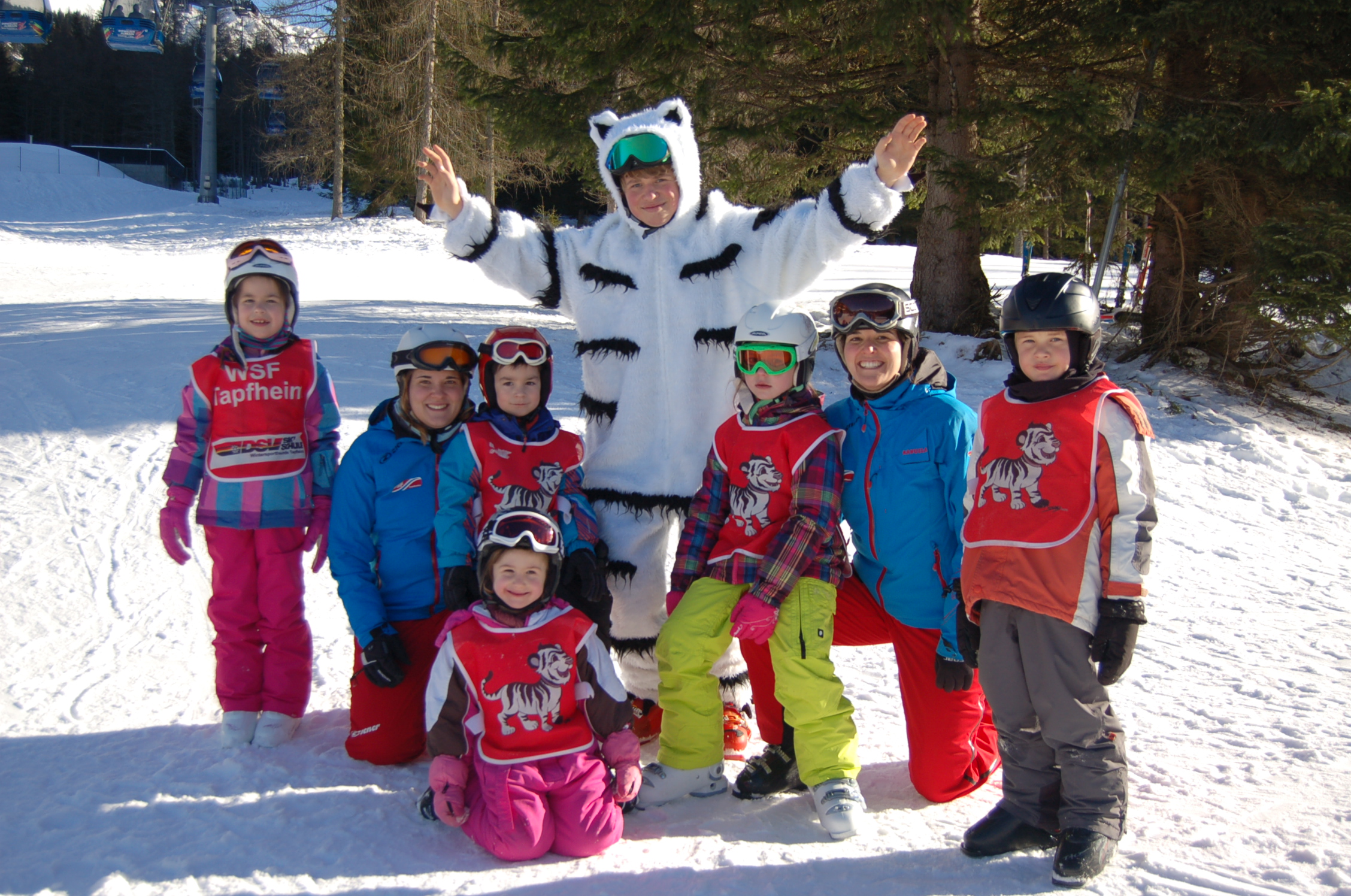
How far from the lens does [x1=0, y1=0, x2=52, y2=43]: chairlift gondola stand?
1217 inches

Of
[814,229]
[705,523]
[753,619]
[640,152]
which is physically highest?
[640,152]

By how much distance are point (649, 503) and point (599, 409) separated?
0.40m

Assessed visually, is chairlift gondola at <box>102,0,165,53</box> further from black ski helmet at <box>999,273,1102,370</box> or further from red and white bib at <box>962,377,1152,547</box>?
red and white bib at <box>962,377,1152,547</box>

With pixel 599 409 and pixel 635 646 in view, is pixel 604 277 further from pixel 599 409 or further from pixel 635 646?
pixel 635 646

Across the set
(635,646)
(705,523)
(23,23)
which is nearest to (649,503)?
(705,523)

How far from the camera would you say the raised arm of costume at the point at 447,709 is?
251 cm

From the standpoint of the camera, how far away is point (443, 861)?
7.65ft

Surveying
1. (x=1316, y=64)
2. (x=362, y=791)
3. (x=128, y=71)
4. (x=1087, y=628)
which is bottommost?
(x=362, y=791)

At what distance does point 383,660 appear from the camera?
2.82m

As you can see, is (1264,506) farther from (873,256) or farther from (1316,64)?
(873,256)

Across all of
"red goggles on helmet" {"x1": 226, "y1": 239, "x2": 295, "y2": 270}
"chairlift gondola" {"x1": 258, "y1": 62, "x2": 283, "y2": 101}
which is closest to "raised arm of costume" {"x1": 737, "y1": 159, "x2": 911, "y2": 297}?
"red goggles on helmet" {"x1": 226, "y1": 239, "x2": 295, "y2": 270}

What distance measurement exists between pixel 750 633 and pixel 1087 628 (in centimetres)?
91

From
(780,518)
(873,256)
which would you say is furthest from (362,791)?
(873,256)

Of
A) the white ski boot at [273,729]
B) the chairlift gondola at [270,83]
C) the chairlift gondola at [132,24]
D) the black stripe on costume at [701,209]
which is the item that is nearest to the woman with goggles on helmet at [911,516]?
the black stripe on costume at [701,209]
